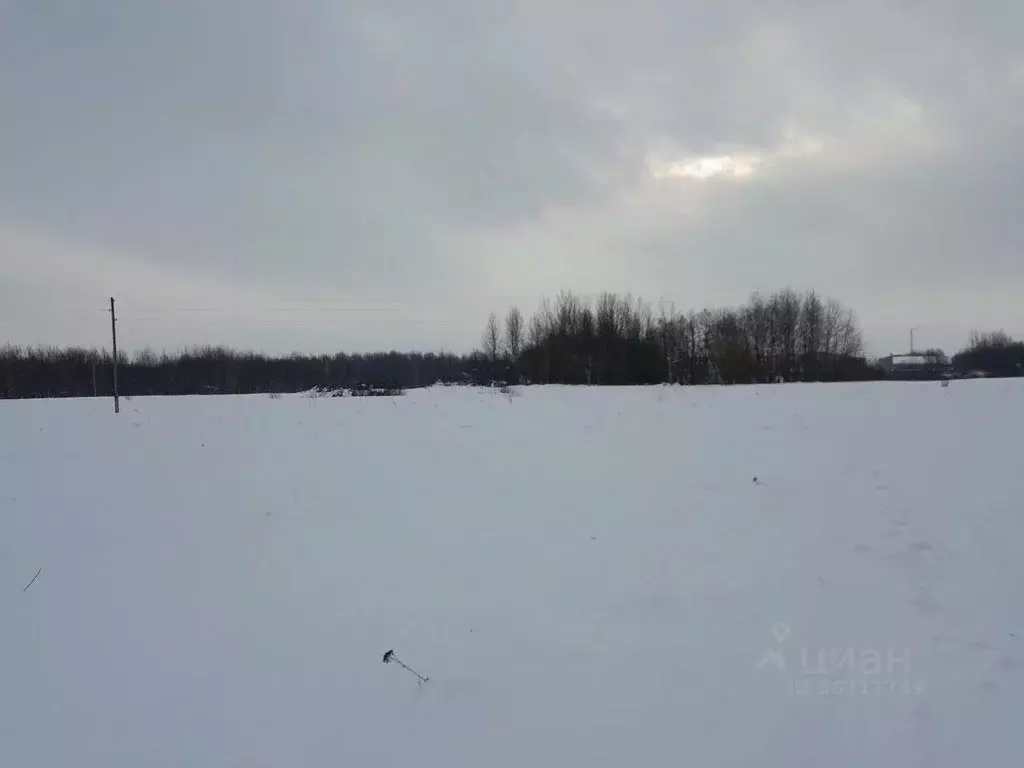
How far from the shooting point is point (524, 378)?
151 feet

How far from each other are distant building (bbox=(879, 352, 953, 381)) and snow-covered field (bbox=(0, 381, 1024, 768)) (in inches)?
2033

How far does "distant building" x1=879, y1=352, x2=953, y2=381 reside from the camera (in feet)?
167

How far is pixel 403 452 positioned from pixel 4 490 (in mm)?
5327

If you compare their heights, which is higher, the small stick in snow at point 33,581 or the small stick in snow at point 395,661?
the small stick in snow at point 33,581

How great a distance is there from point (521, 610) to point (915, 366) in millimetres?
67503


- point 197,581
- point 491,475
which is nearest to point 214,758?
point 197,581

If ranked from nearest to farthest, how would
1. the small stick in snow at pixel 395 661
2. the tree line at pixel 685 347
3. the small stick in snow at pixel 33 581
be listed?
the small stick in snow at pixel 395 661 < the small stick in snow at pixel 33 581 < the tree line at pixel 685 347

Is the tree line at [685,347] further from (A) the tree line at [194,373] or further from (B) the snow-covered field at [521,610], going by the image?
(B) the snow-covered field at [521,610]

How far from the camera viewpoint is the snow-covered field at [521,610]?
3256mm

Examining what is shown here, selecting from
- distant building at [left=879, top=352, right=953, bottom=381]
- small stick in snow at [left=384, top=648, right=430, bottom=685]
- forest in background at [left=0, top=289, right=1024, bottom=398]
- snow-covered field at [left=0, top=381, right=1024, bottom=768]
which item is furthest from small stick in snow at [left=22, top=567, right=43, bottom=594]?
distant building at [left=879, top=352, right=953, bottom=381]

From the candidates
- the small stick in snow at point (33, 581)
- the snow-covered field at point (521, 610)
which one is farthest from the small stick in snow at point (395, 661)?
the small stick in snow at point (33, 581)

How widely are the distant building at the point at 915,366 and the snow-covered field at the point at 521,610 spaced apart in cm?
5163

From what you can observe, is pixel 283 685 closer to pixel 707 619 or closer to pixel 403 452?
pixel 707 619

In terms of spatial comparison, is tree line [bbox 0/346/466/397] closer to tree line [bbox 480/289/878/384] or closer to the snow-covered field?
tree line [bbox 480/289/878/384]
